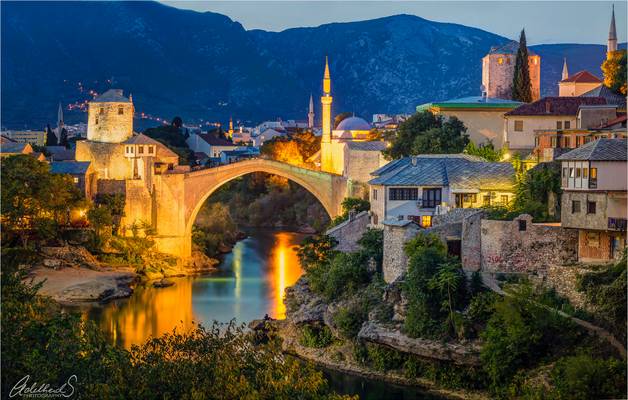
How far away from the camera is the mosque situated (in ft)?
162

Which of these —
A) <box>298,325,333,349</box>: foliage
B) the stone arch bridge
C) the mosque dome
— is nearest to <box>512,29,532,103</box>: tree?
the stone arch bridge

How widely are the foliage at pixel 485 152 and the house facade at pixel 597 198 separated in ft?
41.3

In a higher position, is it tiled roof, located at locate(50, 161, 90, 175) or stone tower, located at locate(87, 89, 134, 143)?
stone tower, located at locate(87, 89, 134, 143)

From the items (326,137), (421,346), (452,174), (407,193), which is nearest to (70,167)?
(326,137)

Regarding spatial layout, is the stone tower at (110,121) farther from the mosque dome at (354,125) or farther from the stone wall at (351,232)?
the stone wall at (351,232)

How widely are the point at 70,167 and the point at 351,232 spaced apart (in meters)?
19.6

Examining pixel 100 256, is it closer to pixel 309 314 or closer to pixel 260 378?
pixel 309 314

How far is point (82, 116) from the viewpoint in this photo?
121062 millimetres

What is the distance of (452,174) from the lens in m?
35.4

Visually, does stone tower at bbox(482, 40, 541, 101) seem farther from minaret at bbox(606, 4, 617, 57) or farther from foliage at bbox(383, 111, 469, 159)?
foliage at bbox(383, 111, 469, 159)

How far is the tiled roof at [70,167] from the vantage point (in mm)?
52219

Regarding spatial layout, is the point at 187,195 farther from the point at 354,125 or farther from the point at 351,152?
the point at 354,125

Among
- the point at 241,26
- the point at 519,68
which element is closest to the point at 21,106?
the point at 241,26

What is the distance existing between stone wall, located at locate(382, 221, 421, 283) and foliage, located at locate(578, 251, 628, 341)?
5713mm
